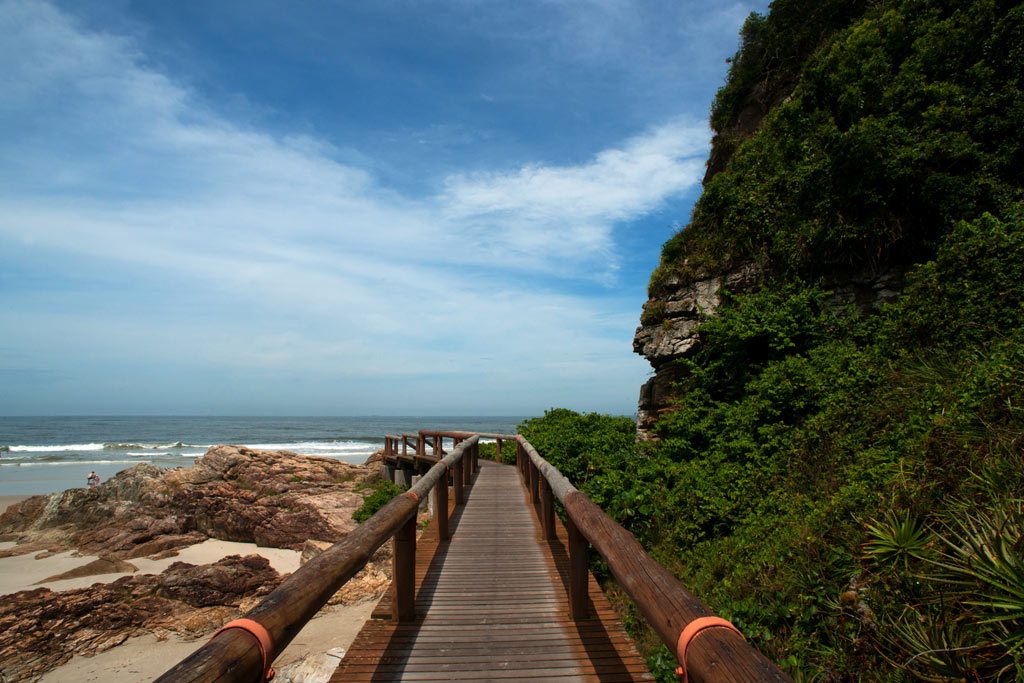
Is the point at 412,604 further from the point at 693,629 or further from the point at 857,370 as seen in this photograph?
the point at 857,370

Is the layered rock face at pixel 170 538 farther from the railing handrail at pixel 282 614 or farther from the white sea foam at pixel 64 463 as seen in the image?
the white sea foam at pixel 64 463

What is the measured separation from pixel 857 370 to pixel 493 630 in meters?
6.19

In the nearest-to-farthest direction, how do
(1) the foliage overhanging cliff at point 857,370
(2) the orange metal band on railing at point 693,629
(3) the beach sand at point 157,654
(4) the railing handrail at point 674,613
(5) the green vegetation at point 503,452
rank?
(4) the railing handrail at point 674,613 < (2) the orange metal band on railing at point 693,629 < (1) the foliage overhanging cliff at point 857,370 < (3) the beach sand at point 157,654 < (5) the green vegetation at point 503,452

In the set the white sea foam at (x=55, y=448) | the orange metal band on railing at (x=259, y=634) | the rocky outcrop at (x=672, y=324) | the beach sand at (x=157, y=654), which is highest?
the rocky outcrop at (x=672, y=324)

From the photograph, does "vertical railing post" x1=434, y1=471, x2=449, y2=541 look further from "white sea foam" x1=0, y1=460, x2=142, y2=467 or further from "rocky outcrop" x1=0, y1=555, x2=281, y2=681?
"white sea foam" x1=0, y1=460, x2=142, y2=467

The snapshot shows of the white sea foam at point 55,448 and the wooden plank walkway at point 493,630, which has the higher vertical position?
the wooden plank walkway at point 493,630

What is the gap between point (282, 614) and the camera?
190 cm

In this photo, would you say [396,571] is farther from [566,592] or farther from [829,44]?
[829,44]

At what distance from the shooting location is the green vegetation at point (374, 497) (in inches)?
557

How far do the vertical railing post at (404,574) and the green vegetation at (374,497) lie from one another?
972 centimetres

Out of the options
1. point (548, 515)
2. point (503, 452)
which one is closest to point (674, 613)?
point (548, 515)

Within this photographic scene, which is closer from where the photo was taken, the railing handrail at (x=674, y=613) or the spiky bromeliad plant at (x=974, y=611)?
the railing handrail at (x=674, y=613)

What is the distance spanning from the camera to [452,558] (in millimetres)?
5523

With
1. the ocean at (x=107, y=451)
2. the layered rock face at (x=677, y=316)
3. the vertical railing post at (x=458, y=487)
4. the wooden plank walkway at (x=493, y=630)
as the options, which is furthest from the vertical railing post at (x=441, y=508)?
the ocean at (x=107, y=451)
